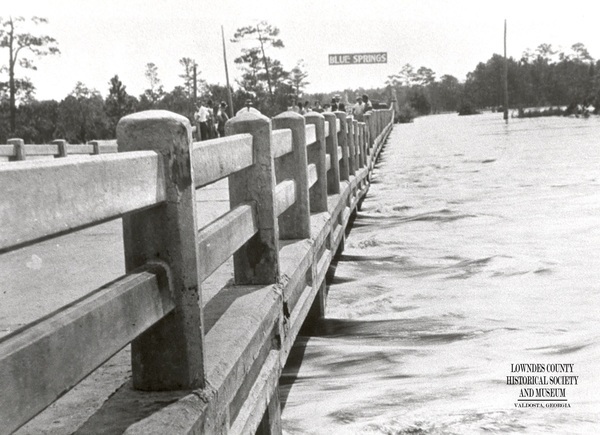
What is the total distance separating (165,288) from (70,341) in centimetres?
63


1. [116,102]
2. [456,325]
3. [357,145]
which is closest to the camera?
[456,325]

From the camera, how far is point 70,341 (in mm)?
1845

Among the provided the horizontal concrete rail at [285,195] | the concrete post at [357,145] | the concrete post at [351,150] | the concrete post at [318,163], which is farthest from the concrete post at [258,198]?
the concrete post at [357,145]

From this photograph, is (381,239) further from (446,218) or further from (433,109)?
(433,109)

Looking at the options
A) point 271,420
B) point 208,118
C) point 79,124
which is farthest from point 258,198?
point 79,124

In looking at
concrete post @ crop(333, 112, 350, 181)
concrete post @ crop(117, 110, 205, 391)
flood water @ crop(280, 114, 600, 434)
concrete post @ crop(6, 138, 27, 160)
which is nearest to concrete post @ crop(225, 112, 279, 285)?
flood water @ crop(280, 114, 600, 434)

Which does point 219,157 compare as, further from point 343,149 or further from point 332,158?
point 343,149

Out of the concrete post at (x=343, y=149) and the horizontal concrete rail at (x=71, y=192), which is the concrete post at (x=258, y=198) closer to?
the horizontal concrete rail at (x=71, y=192)

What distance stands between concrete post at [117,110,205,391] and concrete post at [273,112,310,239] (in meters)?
2.91

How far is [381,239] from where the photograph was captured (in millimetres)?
10531

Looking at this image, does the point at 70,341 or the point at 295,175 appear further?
the point at 295,175

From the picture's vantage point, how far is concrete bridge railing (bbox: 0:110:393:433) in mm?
1687

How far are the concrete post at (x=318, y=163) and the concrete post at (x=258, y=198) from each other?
2845 millimetres

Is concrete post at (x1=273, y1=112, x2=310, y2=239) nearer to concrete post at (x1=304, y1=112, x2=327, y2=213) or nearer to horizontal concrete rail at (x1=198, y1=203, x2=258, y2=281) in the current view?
concrete post at (x1=304, y1=112, x2=327, y2=213)
